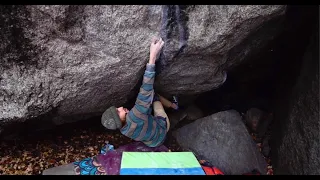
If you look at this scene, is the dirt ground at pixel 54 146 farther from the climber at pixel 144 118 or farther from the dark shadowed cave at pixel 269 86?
the climber at pixel 144 118

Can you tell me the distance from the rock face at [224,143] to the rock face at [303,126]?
1.12 ft

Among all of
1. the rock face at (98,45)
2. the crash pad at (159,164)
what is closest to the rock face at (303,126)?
the rock face at (98,45)

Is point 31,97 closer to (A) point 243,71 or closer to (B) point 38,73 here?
(B) point 38,73

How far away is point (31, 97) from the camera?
128 inches

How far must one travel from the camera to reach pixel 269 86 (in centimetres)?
454

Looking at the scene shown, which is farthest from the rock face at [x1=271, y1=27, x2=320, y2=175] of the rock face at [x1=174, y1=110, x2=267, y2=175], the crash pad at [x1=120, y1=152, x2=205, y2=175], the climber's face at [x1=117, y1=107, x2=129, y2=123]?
the climber's face at [x1=117, y1=107, x2=129, y2=123]

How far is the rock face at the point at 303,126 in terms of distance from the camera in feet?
10.7

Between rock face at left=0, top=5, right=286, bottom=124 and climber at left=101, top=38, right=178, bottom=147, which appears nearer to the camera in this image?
rock face at left=0, top=5, right=286, bottom=124

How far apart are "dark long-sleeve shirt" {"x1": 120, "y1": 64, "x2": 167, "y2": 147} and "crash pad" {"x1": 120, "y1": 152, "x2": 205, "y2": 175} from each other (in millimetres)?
511

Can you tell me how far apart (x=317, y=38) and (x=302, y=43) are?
0.42 meters

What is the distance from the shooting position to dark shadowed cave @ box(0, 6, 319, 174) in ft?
11.9

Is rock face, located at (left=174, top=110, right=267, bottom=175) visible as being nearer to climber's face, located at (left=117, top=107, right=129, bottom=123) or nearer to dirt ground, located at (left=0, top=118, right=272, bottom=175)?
dirt ground, located at (left=0, top=118, right=272, bottom=175)

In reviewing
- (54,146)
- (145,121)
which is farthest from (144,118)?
(54,146)

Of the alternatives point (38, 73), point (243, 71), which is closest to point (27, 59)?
point (38, 73)
